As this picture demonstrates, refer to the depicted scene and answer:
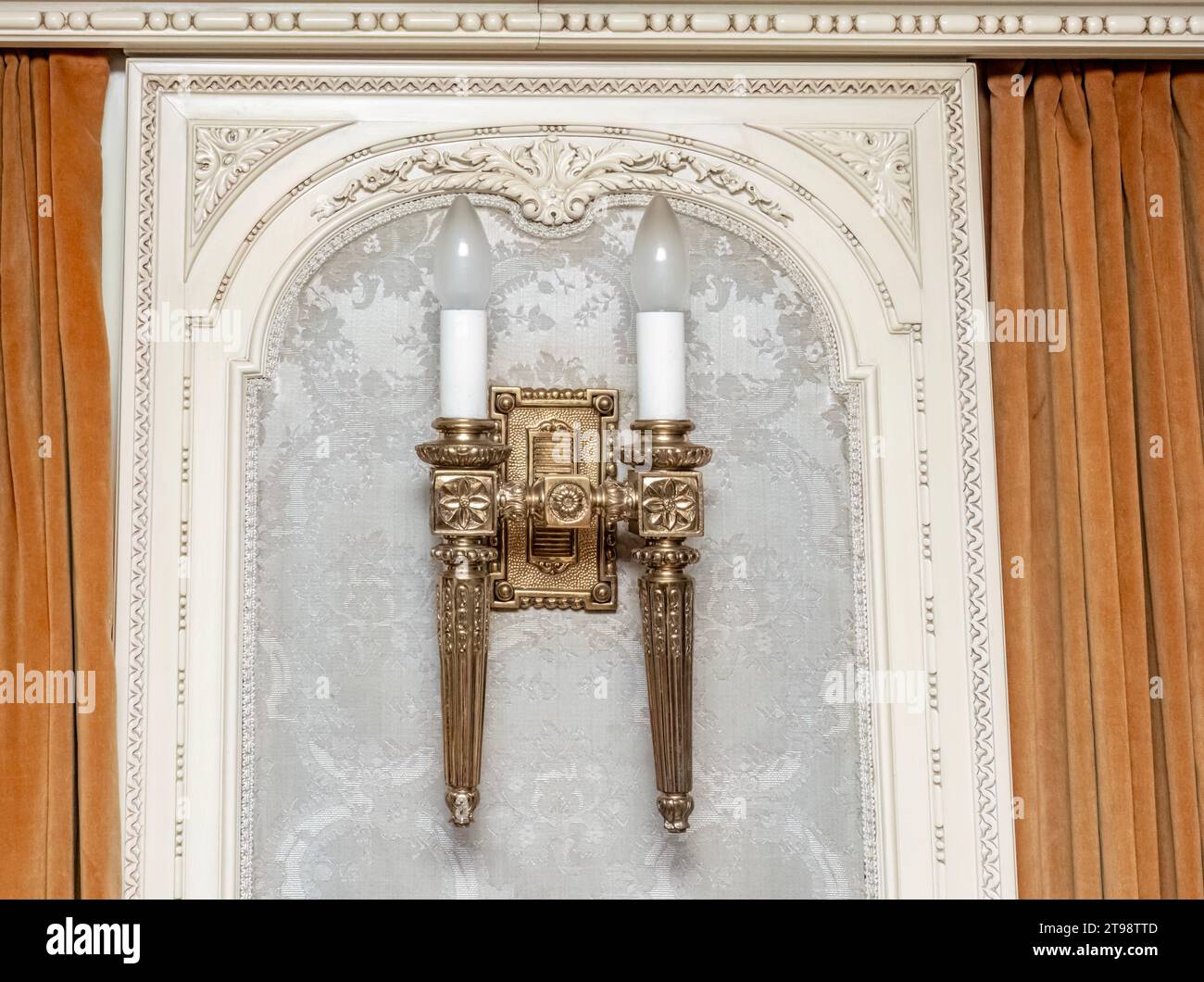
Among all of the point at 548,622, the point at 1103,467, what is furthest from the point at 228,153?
the point at 1103,467

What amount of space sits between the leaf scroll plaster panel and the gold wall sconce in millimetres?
69

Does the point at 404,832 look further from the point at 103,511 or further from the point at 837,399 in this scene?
the point at 837,399

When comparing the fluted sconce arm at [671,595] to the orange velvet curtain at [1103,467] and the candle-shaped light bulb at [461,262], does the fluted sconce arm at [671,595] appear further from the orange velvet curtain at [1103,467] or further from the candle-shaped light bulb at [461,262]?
the orange velvet curtain at [1103,467]

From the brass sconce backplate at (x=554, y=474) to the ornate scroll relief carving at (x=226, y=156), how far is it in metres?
0.39

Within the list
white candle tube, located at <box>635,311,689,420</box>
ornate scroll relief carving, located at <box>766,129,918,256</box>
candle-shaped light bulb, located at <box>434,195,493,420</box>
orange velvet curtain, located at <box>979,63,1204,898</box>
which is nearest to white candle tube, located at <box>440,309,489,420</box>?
candle-shaped light bulb, located at <box>434,195,493,420</box>

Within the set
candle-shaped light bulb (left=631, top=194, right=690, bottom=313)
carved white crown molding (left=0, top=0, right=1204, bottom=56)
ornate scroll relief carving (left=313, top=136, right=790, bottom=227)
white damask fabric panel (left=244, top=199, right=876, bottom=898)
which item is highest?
carved white crown molding (left=0, top=0, right=1204, bottom=56)

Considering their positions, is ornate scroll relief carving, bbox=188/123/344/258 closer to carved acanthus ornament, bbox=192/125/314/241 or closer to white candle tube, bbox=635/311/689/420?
carved acanthus ornament, bbox=192/125/314/241

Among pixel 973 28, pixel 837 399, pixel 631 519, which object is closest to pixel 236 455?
pixel 631 519

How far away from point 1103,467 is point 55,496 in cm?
123

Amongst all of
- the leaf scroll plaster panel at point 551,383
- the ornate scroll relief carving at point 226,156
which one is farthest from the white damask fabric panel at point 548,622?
the ornate scroll relief carving at point 226,156

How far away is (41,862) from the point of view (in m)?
1.22

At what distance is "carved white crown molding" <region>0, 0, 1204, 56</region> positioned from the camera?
1280 mm

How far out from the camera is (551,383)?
4.32 feet

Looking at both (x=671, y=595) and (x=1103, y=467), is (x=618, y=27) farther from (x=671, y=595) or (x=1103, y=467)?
(x=1103, y=467)
